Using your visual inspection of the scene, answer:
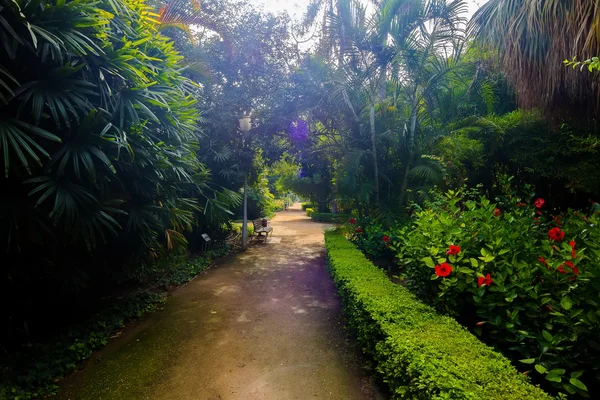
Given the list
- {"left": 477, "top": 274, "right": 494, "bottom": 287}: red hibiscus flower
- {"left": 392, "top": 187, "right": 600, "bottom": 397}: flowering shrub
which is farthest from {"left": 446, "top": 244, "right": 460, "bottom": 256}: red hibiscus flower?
{"left": 477, "top": 274, "right": 494, "bottom": 287}: red hibiscus flower

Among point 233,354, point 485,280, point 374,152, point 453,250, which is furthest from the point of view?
point 374,152

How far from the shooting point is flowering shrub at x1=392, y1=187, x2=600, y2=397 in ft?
5.21

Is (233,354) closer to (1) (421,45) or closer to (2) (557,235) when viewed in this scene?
(2) (557,235)

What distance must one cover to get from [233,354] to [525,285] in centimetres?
271

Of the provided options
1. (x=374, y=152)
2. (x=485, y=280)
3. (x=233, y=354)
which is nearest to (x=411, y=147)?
(x=374, y=152)

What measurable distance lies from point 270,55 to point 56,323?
Result: 740 centimetres

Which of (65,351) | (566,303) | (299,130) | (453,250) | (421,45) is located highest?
(421,45)

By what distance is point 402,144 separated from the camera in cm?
579

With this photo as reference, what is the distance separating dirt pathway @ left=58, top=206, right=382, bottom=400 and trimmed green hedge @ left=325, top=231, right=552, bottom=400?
48 cm

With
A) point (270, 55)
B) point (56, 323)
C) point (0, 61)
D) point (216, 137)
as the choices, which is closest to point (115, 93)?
point (0, 61)

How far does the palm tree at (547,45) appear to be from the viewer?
265 centimetres

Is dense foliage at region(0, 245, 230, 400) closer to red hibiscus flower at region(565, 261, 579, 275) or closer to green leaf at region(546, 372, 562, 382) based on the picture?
green leaf at region(546, 372, 562, 382)

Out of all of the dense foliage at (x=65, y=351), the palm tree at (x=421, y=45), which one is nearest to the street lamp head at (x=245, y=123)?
the palm tree at (x=421, y=45)

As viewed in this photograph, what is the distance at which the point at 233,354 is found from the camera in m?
2.90
